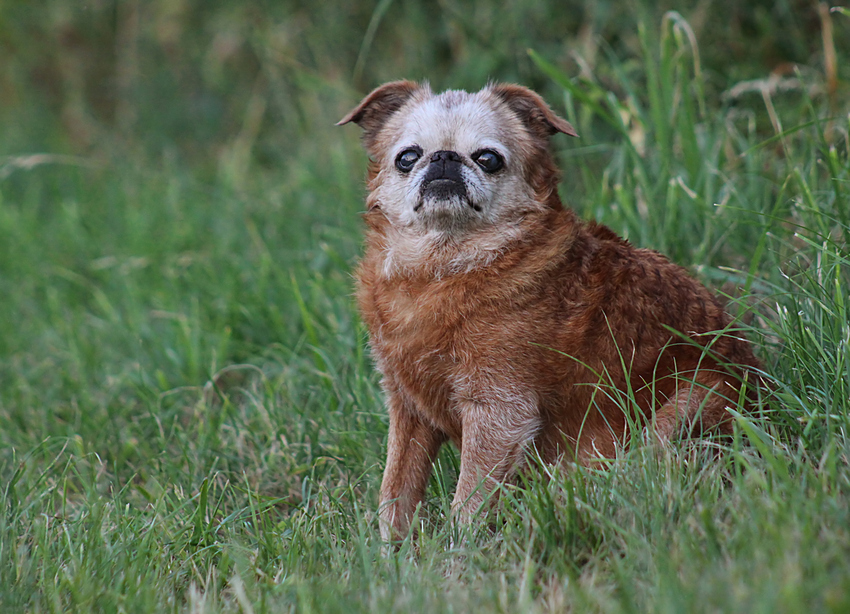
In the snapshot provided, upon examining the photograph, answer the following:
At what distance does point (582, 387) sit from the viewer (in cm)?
269

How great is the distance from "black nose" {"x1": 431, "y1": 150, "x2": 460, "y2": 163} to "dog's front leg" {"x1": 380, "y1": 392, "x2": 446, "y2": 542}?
80cm

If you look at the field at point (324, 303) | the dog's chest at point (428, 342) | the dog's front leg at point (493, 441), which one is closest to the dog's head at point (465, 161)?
the dog's chest at point (428, 342)

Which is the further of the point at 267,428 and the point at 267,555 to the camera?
the point at 267,428

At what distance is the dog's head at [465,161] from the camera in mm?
2820

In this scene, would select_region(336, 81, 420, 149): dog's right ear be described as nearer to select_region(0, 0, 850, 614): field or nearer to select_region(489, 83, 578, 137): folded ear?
select_region(489, 83, 578, 137): folded ear

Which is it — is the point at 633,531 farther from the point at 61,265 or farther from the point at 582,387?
the point at 61,265

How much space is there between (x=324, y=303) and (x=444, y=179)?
149 centimetres

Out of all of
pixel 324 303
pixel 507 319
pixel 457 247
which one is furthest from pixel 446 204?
pixel 324 303

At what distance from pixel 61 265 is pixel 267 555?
3.74 meters

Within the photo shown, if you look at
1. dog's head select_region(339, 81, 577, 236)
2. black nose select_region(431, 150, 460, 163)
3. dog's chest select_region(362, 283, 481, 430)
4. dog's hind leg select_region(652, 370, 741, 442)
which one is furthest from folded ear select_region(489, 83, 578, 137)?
dog's hind leg select_region(652, 370, 741, 442)

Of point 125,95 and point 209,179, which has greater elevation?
point 125,95

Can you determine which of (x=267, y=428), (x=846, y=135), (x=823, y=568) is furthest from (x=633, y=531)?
(x=846, y=135)

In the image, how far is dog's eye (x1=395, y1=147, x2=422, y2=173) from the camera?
9.64 ft

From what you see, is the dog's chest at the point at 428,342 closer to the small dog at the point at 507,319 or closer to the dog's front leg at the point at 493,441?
the small dog at the point at 507,319
